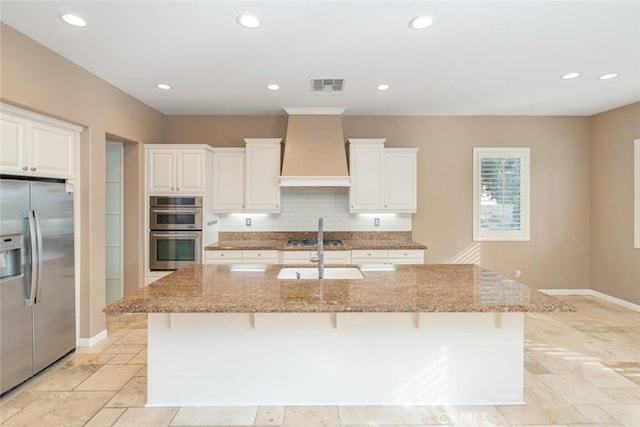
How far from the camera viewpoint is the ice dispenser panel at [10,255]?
7.96 feet

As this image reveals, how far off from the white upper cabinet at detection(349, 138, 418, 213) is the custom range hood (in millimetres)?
228

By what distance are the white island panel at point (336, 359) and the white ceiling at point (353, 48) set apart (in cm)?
213

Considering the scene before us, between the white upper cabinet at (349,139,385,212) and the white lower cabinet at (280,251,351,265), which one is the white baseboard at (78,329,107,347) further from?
the white upper cabinet at (349,139,385,212)

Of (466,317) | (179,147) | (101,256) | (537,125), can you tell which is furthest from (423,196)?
(101,256)

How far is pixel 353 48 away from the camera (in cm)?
282

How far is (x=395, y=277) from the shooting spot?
2.47m

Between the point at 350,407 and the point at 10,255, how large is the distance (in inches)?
110

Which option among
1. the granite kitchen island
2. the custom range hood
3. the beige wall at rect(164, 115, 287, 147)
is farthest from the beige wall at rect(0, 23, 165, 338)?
the custom range hood

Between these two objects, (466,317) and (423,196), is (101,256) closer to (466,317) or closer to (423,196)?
(466,317)

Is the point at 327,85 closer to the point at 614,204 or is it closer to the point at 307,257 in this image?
the point at 307,257

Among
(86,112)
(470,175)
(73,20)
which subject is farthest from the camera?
(470,175)

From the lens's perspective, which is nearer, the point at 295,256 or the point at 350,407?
the point at 350,407

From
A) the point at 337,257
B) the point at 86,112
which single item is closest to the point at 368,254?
the point at 337,257

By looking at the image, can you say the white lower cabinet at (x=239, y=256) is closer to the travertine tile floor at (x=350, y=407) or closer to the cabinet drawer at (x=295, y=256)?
the cabinet drawer at (x=295, y=256)
